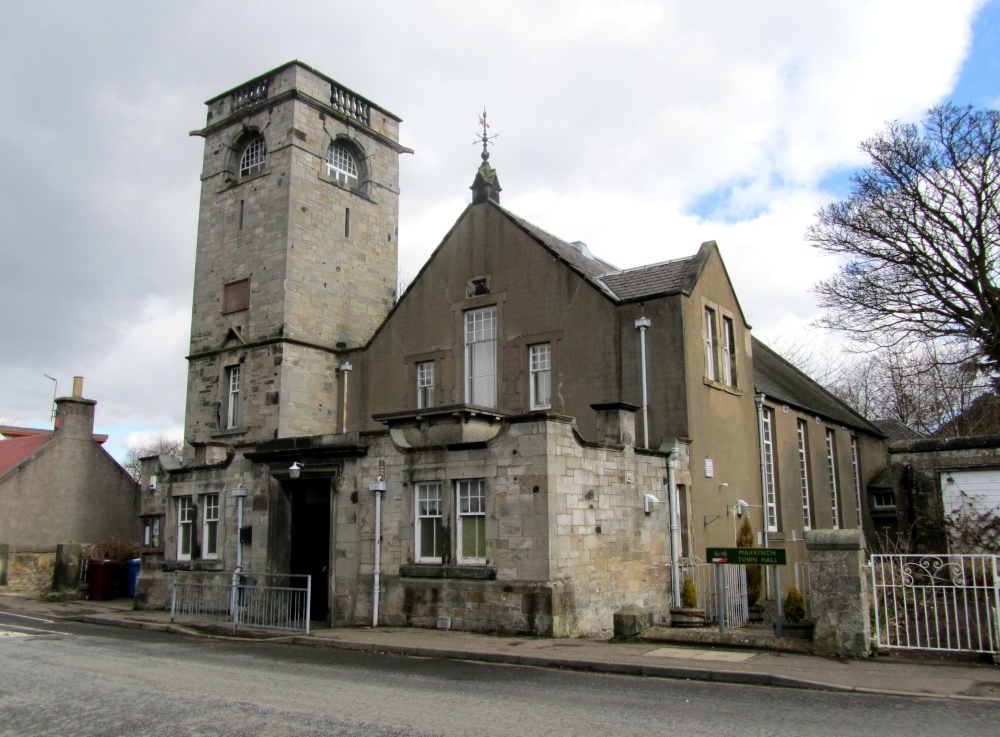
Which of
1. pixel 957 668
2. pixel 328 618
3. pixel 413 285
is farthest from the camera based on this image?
pixel 413 285

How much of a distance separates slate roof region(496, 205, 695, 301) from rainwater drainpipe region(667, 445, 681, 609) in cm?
420

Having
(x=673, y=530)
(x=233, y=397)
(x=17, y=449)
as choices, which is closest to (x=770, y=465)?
(x=673, y=530)

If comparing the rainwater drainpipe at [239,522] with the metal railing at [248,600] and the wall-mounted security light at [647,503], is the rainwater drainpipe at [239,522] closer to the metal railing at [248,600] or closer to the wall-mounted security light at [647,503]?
the metal railing at [248,600]

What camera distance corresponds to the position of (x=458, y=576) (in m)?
16.1

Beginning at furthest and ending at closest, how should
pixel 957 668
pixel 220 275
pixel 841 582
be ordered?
pixel 220 275
pixel 841 582
pixel 957 668

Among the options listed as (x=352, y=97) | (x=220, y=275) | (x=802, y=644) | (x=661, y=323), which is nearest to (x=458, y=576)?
(x=802, y=644)

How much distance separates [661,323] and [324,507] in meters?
9.43

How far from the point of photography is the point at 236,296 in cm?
2805

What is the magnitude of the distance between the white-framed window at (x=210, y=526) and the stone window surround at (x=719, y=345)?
13.2 meters

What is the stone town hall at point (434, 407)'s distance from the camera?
16297mm

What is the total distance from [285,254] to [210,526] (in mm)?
9461

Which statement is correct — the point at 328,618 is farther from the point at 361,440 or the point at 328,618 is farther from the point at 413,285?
the point at 413,285

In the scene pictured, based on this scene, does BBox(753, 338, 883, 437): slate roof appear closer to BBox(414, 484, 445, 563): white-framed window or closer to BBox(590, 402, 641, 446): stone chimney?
BBox(590, 402, 641, 446): stone chimney

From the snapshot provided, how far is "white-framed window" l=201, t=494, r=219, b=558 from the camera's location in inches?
853
